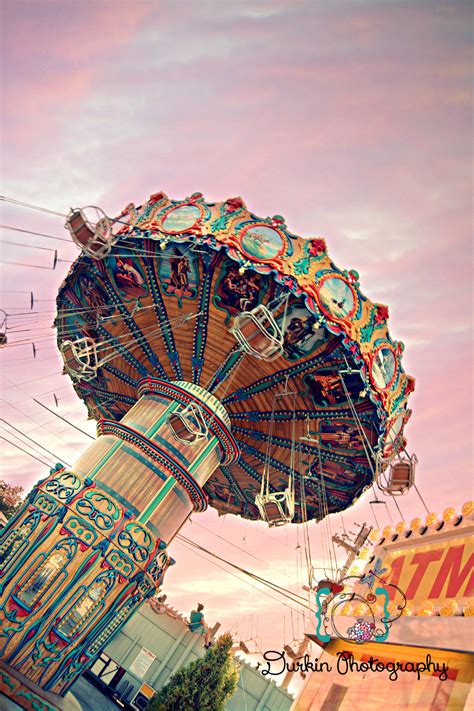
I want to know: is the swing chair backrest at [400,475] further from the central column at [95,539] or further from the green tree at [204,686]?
the green tree at [204,686]

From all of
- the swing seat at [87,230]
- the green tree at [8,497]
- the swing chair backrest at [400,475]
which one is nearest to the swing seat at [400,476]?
the swing chair backrest at [400,475]

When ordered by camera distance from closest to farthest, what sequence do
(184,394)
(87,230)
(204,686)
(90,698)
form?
(87,230), (184,394), (90,698), (204,686)

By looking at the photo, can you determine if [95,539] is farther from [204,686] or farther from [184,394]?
[204,686]

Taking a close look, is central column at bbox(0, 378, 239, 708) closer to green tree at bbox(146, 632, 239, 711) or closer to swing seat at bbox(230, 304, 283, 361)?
swing seat at bbox(230, 304, 283, 361)

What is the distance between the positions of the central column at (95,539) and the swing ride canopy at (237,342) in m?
1.33

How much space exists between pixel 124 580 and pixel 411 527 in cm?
540

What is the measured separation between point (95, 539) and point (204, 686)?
409 inches

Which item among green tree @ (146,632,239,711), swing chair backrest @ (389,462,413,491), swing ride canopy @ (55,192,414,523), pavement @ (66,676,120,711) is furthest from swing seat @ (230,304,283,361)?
green tree @ (146,632,239,711)

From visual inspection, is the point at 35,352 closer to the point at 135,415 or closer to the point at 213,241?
the point at 135,415

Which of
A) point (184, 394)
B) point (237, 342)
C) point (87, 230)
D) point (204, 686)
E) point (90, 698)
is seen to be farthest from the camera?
point (204, 686)

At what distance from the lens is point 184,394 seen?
11.7 m

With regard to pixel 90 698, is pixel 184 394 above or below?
above

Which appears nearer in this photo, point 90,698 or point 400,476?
point 400,476

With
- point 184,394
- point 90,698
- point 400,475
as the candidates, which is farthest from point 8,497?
point 400,475
